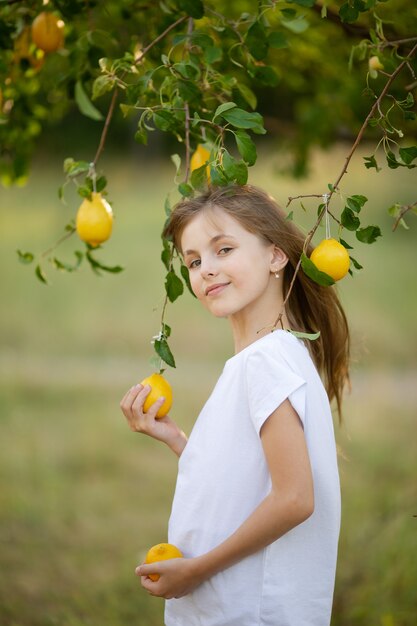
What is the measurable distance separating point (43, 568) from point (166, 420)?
1633 millimetres

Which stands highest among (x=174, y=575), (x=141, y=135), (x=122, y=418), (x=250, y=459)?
(x=141, y=135)

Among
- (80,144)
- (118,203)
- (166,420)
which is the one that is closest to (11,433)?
(166,420)

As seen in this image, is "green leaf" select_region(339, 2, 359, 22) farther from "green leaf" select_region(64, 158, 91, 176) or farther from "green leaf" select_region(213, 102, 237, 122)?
"green leaf" select_region(64, 158, 91, 176)

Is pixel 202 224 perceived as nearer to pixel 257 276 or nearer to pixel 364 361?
pixel 257 276

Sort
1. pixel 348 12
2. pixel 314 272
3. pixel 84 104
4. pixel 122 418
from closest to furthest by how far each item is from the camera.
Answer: pixel 314 272, pixel 348 12, pixel 84 104, pixel 122 418

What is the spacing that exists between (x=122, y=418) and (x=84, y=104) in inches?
123

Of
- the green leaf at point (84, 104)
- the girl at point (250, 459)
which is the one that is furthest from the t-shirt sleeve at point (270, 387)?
the green leaf at point (84, 104)

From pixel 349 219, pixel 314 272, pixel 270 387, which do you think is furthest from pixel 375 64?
pixel 270 387

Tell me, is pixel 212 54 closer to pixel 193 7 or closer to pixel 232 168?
pixel 193 7

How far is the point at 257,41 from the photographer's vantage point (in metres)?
1.42

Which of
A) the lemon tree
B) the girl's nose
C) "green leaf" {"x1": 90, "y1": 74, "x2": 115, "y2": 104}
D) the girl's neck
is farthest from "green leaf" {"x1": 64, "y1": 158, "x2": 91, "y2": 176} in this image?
the girl's neck

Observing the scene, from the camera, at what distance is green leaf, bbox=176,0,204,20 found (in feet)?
4.76

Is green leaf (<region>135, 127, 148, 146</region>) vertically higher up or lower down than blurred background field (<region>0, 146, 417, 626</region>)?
higher up

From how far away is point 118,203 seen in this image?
8.70 m
